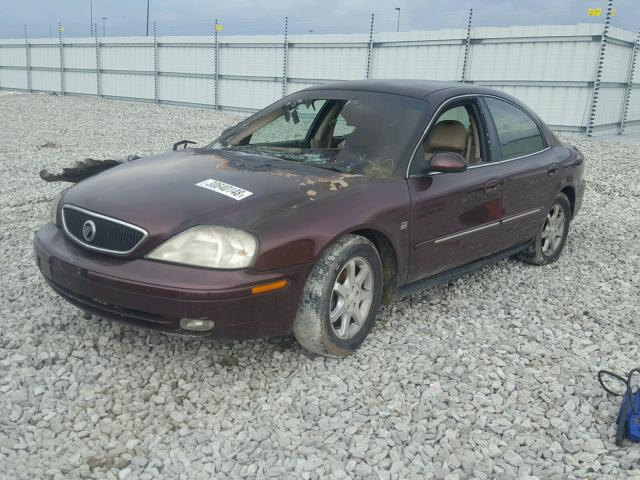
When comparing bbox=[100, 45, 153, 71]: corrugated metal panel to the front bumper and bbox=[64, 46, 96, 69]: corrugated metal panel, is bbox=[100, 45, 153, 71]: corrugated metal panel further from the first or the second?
the front bumper

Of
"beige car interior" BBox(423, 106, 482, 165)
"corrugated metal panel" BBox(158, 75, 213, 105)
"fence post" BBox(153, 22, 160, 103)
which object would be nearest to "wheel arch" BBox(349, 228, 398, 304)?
"beige car interior" BBox(423, 106, 482, 165)

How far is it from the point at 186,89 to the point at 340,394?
21797 mm

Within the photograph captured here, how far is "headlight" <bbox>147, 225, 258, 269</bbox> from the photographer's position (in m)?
2.87

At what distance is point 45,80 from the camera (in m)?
30.1

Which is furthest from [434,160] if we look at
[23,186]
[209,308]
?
[23,186]

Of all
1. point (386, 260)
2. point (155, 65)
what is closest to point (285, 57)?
point (155, 65)

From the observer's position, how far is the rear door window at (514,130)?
4613mm

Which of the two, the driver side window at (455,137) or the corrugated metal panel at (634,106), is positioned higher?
the driver side window at (455,137)

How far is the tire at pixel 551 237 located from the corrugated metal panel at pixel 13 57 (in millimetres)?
31911

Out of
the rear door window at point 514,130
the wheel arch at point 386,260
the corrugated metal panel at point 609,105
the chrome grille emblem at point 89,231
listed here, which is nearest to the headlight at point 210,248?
the chrome grille emblem at point 89,231

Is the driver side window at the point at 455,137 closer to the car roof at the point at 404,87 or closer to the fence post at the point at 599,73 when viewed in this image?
the car roof at the point at 404,87

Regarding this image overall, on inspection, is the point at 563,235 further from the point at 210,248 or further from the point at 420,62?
the point at 420,62

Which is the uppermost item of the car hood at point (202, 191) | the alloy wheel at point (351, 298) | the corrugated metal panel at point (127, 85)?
the car hood at point (202, 191)

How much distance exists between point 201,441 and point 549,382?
189 cm
